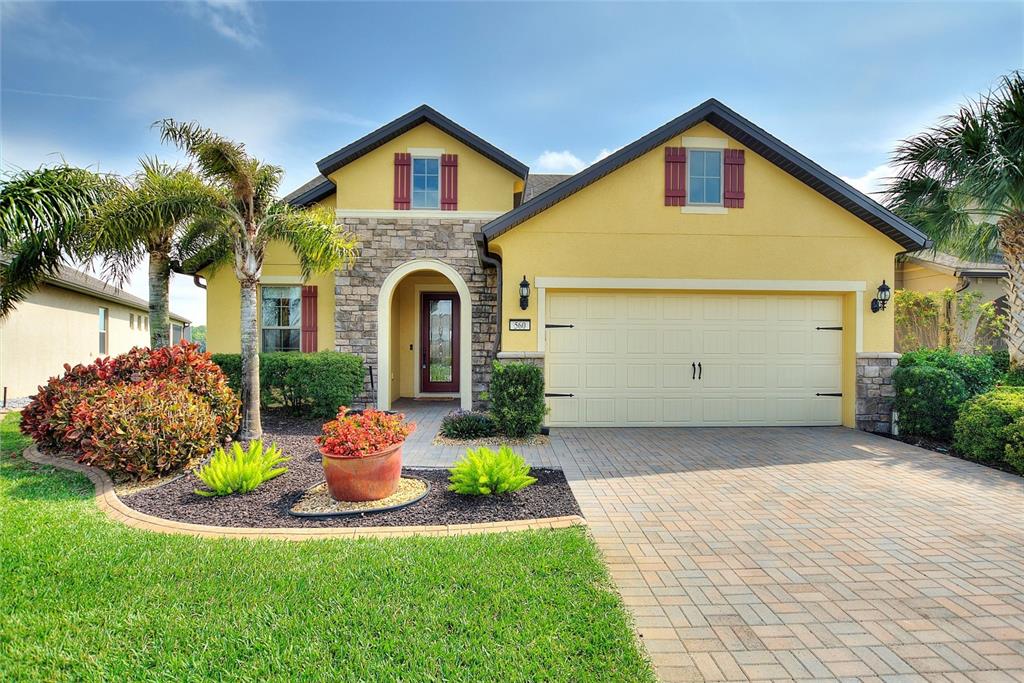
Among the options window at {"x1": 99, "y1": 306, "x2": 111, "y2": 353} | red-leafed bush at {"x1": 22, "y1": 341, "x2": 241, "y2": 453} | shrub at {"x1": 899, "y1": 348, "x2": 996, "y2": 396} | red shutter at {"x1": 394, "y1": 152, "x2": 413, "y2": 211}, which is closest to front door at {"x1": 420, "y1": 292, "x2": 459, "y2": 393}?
red shutter at {"x1": 394, "y1": 152, "x2": 413, "y2": 211}

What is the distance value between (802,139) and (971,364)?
17.3ft

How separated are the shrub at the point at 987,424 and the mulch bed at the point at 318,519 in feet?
20.1

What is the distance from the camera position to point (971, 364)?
25.7 feet

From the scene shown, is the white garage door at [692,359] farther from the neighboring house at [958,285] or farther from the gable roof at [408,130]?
the neighboring house at [958,285]

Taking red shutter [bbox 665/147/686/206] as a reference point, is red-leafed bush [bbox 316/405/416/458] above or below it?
below

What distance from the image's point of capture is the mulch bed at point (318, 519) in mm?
4438

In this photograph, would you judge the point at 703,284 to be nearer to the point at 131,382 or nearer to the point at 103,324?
the point at 131,382

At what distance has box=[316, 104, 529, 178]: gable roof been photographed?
10.4 meters

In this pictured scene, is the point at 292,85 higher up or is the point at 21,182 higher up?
the point at 292,85

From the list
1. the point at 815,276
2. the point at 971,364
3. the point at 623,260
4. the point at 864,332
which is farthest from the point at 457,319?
the point at 971,364

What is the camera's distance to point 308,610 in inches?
113

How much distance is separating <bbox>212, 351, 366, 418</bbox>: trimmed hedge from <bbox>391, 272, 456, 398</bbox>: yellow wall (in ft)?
8.73

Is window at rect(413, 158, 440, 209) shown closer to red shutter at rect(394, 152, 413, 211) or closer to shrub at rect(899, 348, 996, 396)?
red shutter at rect(394, 152, 413, 211)

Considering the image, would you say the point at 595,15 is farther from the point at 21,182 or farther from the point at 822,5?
the point at 21,182
